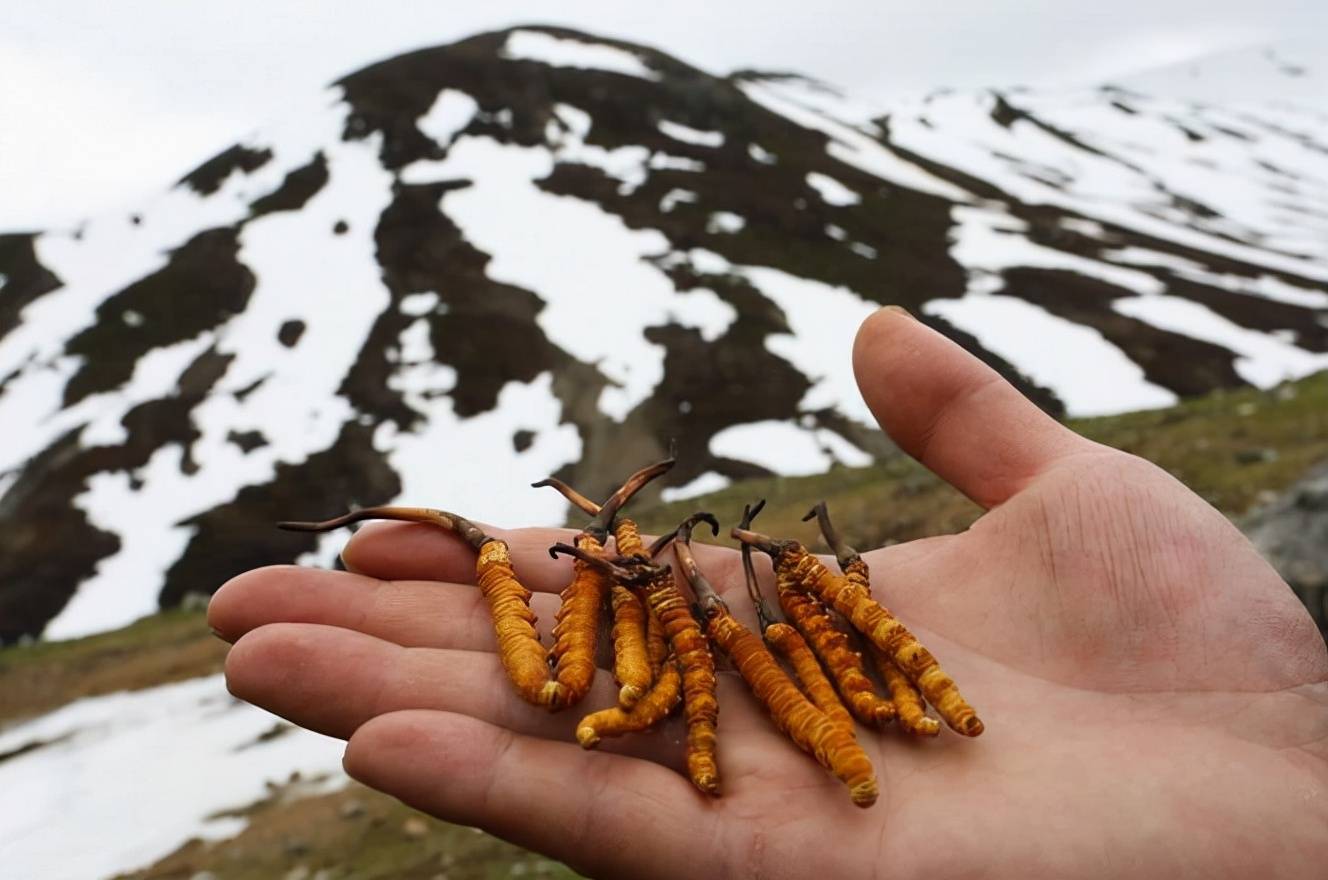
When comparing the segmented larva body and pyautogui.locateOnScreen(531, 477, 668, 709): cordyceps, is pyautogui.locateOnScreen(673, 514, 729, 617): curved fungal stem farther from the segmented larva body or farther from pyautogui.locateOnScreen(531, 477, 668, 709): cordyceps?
the segmented larva body

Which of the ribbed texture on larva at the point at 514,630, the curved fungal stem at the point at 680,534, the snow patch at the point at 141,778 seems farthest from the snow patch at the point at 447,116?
the ribbed texture on larva at the point at 514,630

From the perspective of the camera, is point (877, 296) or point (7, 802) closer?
point (7, 802)

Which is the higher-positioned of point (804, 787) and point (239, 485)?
point (804, 787)

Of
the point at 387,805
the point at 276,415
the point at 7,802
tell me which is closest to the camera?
the point at 387,805

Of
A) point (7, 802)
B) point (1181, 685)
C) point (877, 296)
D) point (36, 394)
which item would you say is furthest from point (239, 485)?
point (1181, 685)

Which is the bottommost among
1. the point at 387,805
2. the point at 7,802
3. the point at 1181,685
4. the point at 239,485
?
the point at 239,485

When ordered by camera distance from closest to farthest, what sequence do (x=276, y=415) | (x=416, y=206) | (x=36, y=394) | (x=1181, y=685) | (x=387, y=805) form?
(x=1181, y=685), (x=387, y=805), (x=276, y=415), (x=36, y=394), (x=416, y=206)

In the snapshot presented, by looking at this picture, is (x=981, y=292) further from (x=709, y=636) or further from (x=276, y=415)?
(x=709, y=636)
